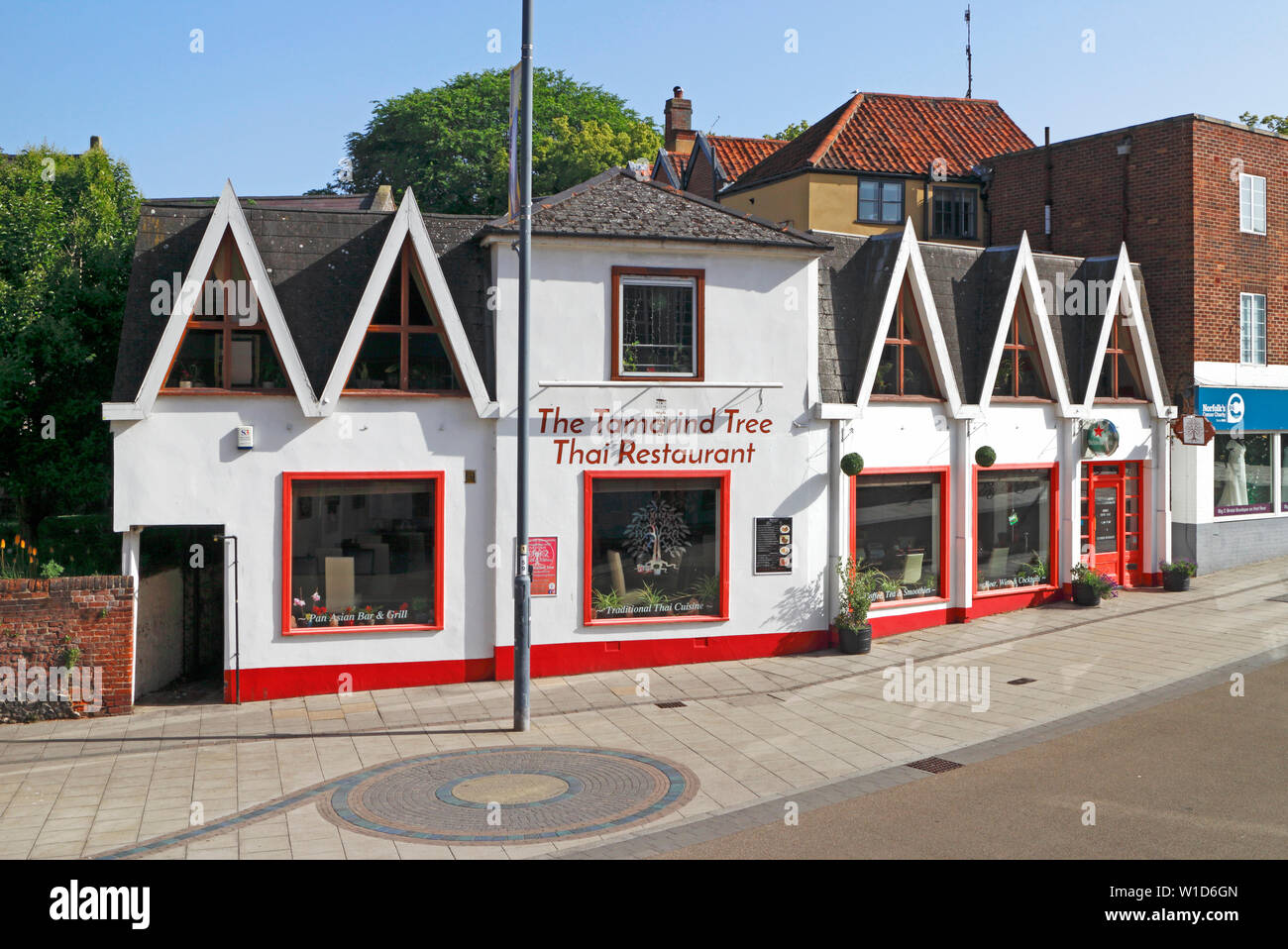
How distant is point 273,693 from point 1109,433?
637 inches

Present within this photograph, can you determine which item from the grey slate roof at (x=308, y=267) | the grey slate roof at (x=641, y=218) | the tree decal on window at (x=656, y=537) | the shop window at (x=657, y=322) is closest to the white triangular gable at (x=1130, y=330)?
the grey slate roof at (x=641, y=218)

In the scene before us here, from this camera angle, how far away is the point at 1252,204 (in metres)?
24.7

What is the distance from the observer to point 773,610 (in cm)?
1805

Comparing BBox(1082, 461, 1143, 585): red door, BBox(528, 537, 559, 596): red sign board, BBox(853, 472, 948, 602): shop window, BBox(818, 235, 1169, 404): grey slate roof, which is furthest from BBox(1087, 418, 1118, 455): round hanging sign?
BBox(528, 537, 559, 596): red sign board

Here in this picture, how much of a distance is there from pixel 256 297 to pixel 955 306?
12333 millimetres

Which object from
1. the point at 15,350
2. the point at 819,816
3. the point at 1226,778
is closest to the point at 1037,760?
the point at 1226,778

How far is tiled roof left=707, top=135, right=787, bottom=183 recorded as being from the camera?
43.2 m

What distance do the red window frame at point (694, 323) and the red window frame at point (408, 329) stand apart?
7.79 feet

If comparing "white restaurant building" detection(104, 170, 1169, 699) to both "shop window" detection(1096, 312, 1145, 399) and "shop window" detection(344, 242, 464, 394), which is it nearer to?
"shop window" detection(344, 242, 464, 394)

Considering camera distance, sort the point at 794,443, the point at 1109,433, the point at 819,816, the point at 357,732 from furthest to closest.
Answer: the point at 1109,433, the point at 794,443, the point at 357,732, the point at 819,816

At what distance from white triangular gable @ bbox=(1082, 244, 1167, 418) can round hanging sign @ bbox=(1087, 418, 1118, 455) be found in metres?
0.46

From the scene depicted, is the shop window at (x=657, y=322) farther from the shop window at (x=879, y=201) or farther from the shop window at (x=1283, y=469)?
the shop window at (x=879, y=201)

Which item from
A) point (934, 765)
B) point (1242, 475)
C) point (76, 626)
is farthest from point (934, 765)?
point (1242, 475)
